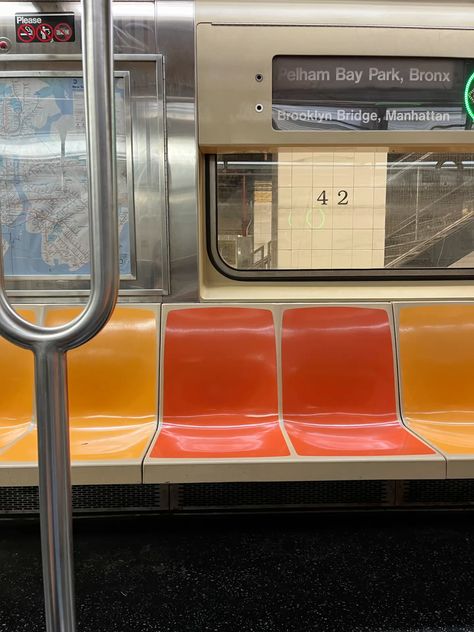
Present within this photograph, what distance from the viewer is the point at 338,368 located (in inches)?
97.1

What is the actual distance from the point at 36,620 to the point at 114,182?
5.38 feet

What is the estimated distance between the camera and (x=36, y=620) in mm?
1686

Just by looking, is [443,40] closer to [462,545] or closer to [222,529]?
[462,545]

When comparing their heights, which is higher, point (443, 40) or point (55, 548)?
point (443, 40)

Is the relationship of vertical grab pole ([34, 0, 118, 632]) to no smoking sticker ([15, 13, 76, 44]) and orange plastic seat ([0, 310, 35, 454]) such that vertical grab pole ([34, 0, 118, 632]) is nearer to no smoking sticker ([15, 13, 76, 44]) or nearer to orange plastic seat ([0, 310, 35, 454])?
orange plastic seat ([0, 310, 35, 454])

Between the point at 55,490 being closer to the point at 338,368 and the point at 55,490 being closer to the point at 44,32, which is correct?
the point at 338,368

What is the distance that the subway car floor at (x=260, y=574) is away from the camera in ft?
5.52

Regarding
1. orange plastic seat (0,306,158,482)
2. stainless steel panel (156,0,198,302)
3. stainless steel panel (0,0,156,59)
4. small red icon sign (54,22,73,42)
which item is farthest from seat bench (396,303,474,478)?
Answer: small red icon sign (54,22,73,42)

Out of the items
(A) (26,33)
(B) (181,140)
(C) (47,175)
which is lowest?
(C) (47,175)

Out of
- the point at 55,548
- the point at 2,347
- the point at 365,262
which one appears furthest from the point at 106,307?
the point at 365,262

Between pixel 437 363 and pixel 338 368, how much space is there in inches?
20.6

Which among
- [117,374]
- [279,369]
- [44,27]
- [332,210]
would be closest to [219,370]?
[279,369]

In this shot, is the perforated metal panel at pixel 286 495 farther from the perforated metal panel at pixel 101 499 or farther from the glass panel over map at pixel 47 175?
the glass panel over map at pixel 47 175

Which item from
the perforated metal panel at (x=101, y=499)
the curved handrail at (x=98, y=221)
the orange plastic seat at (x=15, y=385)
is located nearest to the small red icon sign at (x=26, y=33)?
the orange plastic seat at (x=15, y=385)
